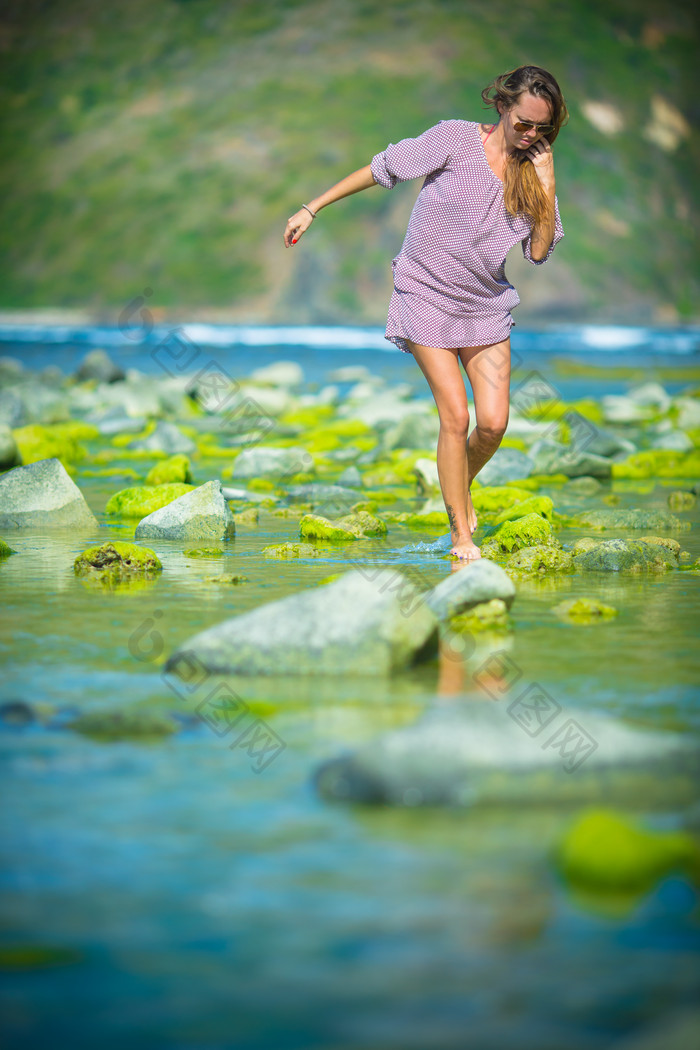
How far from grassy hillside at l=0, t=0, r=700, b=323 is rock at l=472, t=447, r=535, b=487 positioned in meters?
70.9

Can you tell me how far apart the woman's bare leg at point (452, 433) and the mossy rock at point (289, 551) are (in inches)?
19.6

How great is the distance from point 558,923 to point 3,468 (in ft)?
17.5

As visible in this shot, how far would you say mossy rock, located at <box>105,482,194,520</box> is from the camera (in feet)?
17.7

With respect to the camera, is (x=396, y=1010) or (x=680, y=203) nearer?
(x=396, y=1010)

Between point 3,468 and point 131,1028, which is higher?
point 131,1028

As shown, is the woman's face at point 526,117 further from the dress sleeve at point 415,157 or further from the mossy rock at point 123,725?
the mossy rock at point 123,725

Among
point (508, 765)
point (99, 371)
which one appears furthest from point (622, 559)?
point (99, 371)

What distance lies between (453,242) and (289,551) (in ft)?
3.93

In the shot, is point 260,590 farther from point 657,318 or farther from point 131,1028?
point 657,318

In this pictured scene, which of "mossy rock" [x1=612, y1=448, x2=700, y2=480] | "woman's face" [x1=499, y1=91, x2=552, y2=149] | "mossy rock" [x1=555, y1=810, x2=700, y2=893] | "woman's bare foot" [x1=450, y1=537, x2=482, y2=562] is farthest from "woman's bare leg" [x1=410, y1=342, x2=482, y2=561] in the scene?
"mossy rock" [x1=612, y1=448, x2=700, y2=480]

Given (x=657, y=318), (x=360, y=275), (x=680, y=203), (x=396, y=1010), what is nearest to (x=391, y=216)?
(x=360, y=275)

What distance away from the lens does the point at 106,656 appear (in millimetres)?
3016

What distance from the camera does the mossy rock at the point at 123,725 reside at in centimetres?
243

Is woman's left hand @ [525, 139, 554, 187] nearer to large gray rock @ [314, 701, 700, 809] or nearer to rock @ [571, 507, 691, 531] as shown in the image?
rock @ [571, 507, 691, 531]
